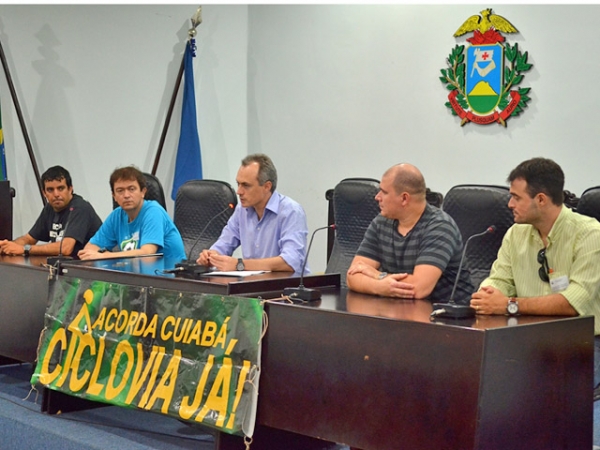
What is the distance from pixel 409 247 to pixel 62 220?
2163 mm

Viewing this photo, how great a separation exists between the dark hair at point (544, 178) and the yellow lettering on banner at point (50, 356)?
5.92 ft

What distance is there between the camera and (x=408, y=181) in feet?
10.4

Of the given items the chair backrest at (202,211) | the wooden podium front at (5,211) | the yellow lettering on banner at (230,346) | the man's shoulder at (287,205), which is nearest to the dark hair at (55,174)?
the wooden podium front at (5,211)

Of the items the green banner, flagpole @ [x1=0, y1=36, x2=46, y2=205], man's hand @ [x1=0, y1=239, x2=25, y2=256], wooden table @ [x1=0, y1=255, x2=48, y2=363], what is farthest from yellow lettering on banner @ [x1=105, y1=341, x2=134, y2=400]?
flagpole @ [x1=0, y1=36, x2=46, y2=205]

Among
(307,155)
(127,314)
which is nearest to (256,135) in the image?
(307,155)

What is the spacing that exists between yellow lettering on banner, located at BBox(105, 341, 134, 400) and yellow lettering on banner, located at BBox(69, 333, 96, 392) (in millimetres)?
121

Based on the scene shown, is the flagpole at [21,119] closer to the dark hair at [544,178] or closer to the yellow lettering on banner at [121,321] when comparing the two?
the yellow lettering on banner at [121,321]

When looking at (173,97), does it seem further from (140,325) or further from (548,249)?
(548,249)

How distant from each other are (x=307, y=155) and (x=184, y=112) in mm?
910

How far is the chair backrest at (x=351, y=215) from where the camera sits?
4.12 metres

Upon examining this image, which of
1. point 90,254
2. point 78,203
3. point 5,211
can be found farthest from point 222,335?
point 5,211

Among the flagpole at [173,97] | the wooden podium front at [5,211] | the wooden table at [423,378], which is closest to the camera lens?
the wooden table at [423,378]

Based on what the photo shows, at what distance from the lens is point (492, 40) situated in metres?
5.18

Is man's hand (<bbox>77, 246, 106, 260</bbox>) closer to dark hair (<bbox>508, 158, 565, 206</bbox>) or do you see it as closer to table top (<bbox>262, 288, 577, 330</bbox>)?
table top (<bbox>262, 288, 577, 330</bbox>)
